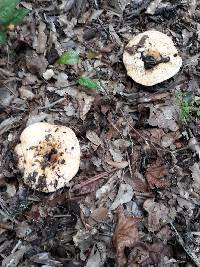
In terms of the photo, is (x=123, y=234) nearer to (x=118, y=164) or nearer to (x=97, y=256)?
(x=97, y=256)

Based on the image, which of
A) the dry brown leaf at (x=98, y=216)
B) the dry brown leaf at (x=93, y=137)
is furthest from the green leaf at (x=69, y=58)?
the dry brown leaf at (x=98, y=216)

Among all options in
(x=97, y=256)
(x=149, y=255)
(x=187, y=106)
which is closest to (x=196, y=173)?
(x=187, y=106)

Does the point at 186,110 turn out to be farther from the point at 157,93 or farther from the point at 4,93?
the point at 4,93

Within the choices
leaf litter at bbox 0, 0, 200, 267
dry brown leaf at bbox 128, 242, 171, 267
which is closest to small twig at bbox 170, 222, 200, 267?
leaf litter at bbox 0, 0, 200, 267

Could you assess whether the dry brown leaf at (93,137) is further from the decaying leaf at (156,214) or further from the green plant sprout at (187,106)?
the green plant sprout at (187,106)

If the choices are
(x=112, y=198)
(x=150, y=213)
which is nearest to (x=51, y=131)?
(x=112, y=198)
